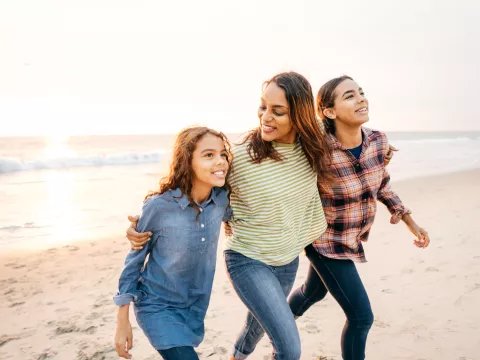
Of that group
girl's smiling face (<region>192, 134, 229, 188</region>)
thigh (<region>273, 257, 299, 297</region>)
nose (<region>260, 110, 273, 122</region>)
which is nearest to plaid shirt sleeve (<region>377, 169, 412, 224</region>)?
thigh (<region>273, 257, 299, 297</region>)

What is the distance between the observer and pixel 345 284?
9.21 ft

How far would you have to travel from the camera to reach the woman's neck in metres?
2.94

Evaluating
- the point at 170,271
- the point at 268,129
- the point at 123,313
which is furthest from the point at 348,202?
the point at 123,313

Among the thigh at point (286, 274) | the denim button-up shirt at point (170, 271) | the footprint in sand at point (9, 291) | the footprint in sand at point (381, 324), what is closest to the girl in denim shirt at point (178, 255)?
the denim button-up shirt at point (170, 271)

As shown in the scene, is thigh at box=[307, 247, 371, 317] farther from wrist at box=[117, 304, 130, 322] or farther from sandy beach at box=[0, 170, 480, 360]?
wrist at box=[117, 304, 130, 322]

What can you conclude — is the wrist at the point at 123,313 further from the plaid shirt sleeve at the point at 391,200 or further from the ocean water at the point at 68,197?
the plaid shirt sleeve at the point at 391,200

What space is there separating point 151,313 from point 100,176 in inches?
616

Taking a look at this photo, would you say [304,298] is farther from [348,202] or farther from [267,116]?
[267,116]

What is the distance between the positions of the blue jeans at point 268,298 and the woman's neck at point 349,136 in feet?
3.06

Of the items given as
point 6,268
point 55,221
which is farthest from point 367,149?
point 55,221

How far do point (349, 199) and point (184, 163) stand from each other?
1.15 metres

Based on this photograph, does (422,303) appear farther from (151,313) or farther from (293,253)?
(151,313)

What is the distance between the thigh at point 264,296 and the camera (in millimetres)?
2422

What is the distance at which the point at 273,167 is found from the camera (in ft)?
8.77
